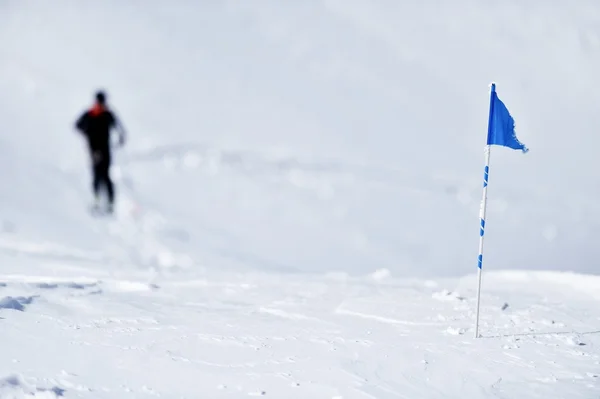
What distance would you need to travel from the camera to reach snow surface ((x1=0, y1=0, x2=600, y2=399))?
17.4ft

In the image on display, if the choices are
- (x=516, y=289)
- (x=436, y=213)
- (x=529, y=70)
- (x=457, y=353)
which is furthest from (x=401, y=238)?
(x=529, y=70)

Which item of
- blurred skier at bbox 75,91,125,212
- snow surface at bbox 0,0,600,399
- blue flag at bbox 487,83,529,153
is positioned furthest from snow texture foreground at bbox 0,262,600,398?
blurred skier at bbox 75,91,125,212

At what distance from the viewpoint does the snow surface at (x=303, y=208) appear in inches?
208

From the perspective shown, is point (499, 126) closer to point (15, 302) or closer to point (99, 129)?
point (15, 302)

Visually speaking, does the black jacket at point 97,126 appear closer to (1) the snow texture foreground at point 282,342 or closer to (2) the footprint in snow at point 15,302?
(1) the snow texture foreground at point 282,342

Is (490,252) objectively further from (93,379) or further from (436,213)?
(93,379)

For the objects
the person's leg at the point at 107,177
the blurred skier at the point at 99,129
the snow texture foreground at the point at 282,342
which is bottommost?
the snow texture foreground at the point at 282,342

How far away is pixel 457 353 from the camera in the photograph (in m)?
5.74

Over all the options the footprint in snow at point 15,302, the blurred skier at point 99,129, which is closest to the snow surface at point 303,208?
the footprint in snow at point 15,302

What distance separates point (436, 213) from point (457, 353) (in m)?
9.80

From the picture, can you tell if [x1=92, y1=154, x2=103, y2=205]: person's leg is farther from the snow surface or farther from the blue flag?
the blue flag

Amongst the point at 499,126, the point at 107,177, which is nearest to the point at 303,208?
the point at 107,177

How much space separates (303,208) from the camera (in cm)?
1492

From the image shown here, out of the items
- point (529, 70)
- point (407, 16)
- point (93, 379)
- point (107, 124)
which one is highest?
point (407, 16)
